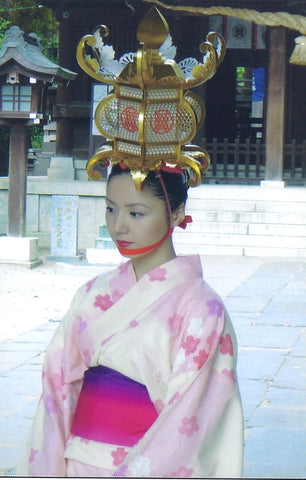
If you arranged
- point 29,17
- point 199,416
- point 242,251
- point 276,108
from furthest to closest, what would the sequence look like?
point 29,17, point 276,108, point 242,251, point 199,416

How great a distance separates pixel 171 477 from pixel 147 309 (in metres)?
0.42

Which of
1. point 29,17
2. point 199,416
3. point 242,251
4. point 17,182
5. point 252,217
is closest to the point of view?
point 199,416

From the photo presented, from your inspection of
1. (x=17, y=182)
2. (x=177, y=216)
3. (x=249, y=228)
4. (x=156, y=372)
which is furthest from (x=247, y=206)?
(x=156, y=372)

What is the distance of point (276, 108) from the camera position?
14539 millimetres

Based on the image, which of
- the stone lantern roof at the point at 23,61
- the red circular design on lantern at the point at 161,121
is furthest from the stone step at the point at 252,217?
the red circular design on lantern at the point at 161,121

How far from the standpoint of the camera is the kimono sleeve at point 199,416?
2000mm

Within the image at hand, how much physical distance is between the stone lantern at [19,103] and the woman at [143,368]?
8.92m

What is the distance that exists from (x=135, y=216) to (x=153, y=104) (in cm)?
31

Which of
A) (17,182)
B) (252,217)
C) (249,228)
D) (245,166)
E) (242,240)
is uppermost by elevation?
(245,166)

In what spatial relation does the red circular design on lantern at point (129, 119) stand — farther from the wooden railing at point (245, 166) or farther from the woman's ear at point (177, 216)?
the wooden railing at point (245, 166)

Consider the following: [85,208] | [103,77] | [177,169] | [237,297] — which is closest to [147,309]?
[177,169]

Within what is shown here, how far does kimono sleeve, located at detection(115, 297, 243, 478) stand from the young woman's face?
0.25 metres

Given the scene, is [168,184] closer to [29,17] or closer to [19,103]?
[19,103]

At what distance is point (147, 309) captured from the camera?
2.13 metres
